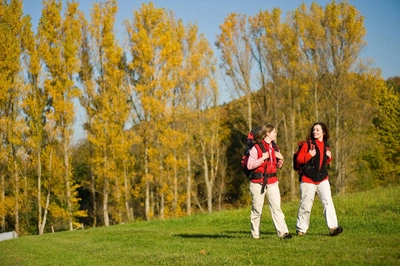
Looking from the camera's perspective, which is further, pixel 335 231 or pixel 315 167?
pixel 315 167

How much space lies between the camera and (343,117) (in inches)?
1175

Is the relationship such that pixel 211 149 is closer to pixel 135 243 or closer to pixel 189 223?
pixel 189 223

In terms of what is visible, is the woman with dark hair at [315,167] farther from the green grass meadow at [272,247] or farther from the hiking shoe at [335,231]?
the green grass meadow at [272,247]

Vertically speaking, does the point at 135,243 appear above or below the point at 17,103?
below

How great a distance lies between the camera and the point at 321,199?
8.43 meters

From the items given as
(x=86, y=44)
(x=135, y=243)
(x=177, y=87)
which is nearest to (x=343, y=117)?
(x=177, y=87)

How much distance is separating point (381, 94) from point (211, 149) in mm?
19758

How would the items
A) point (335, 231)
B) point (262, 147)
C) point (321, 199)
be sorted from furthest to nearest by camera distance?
point (321, 199) < point (262, 147) < point (335, 231)

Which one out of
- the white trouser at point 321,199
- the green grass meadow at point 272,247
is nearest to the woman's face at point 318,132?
the white trouser at point 321,199

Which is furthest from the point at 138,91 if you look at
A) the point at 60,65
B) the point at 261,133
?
the point at 261,133

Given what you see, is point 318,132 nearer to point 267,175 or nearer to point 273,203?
point 267,175

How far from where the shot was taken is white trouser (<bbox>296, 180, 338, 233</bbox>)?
8234mm

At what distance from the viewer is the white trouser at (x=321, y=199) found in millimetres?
8234

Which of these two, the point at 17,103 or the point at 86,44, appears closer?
the point at 17,103
